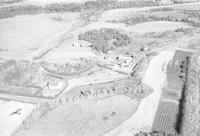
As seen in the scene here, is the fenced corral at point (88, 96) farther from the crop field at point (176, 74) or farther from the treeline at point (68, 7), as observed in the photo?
the treeline at point (68, 7)

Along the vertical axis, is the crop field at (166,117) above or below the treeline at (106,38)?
below

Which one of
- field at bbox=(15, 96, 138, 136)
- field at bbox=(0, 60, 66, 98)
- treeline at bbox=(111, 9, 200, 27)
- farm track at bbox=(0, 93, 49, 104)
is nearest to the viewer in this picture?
field at bbox=(15, 96, 138, 136)

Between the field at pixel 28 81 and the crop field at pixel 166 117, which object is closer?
the crop field at pixel 166 117

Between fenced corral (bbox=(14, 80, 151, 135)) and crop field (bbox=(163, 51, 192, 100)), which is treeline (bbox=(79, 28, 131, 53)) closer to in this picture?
crop field (bbox=(163, 51, 192, 100))

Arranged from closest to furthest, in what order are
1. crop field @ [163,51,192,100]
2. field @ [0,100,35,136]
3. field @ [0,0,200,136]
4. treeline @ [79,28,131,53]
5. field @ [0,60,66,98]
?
field @ [0,100,35,136] < field @ [0,0,200,136] < crop field @ [163,51,192,100] < field @ [0,60,66,98] < treeline @ [79,28,131,53]

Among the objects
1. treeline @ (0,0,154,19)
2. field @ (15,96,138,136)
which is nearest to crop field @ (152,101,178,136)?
field @ (15,96,138,136)

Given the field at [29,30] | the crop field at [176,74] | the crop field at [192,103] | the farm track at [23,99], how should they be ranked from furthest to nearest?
the field at [29,30], the crop field at [176,74], the farm track at [23,99], the crop field at [192,103]

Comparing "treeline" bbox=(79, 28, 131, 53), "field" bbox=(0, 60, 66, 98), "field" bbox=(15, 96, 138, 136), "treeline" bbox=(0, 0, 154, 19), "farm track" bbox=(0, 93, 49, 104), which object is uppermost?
"treeline" bbox=(0, 0, 154, 19)

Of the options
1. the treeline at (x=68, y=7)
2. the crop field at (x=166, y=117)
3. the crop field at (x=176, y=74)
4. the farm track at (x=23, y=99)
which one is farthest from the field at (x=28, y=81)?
the treeline at (x=68, y=7)
